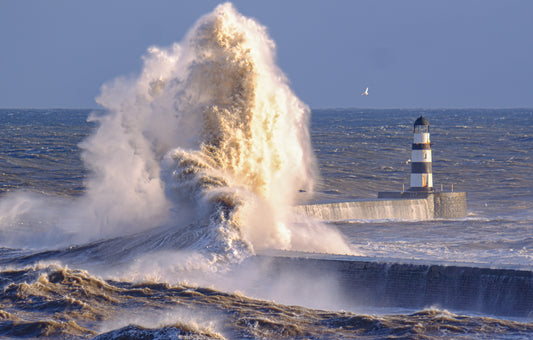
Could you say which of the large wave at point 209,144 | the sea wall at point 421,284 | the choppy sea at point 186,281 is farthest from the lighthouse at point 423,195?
the sea wall at point 421,284

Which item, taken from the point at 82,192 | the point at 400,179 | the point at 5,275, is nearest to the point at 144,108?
the point at 5,275

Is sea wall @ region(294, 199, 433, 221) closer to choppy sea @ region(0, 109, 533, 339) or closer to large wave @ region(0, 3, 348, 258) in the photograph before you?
choppy sea @ region(0, 109, 533, 339)

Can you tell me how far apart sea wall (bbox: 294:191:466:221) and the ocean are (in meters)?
0.35

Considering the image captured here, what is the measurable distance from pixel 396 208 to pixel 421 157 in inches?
43.6

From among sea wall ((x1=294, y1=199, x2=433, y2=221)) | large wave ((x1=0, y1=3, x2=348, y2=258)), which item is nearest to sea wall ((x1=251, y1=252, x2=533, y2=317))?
large wave ((x1=0, y1=3, x2=348, y2=258))

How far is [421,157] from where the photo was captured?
16.3 metres

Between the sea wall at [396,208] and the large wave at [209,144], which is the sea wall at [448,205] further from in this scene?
the large wave at [209,144]

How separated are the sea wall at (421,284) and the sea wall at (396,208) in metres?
6.02

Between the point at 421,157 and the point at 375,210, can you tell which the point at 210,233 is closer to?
the point at 375,210

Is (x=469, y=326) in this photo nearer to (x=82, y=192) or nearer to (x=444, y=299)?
(x=444, y=299)

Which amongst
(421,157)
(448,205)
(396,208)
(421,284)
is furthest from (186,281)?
(448,205)

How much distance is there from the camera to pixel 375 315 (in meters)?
7.56

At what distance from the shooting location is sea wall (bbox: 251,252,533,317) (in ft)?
25.2

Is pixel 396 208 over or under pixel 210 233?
under
